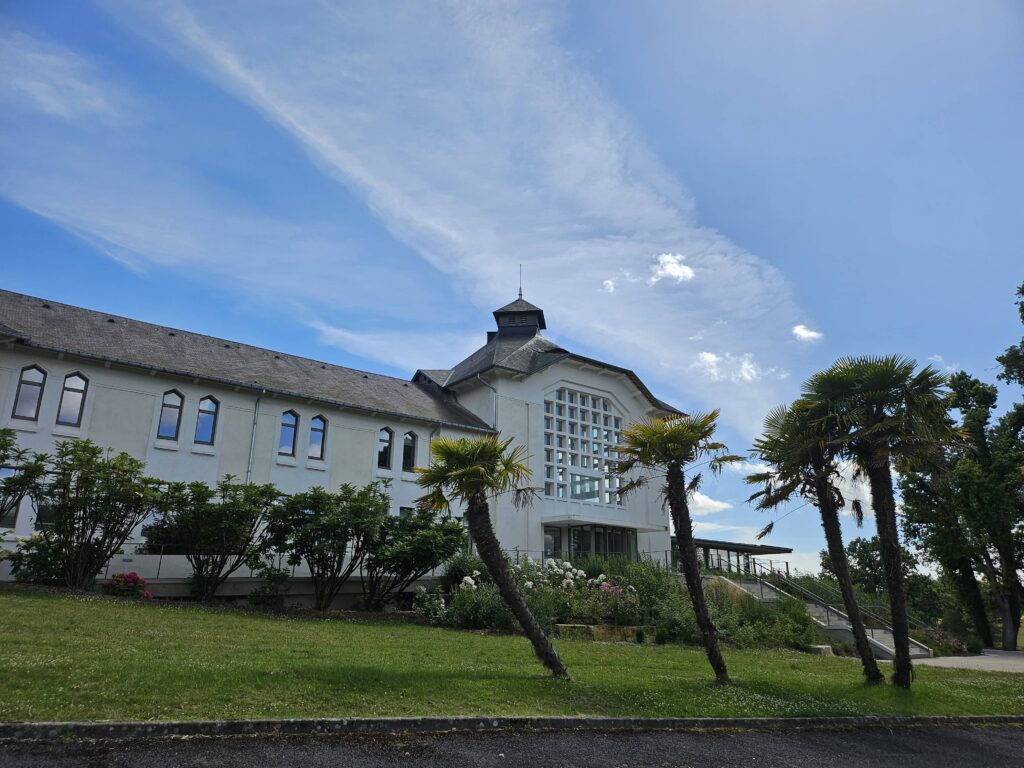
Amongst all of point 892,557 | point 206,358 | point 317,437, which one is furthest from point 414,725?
point 206,358

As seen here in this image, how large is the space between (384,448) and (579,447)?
403 inches

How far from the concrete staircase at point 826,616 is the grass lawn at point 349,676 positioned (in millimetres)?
5874

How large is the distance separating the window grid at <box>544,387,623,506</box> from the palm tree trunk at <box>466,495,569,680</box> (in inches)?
761

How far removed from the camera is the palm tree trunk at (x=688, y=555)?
489 inches

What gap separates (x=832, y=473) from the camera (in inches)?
559

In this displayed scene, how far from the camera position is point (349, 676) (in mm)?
9359

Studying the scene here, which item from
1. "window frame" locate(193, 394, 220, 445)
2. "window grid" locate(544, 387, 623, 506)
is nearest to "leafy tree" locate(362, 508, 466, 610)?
"window frame" locate(193, 394, 220, 445)

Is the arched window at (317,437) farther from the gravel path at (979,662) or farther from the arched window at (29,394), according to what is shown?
the gravel path at (979,662)

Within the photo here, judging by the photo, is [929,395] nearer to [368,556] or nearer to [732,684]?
[732,684]

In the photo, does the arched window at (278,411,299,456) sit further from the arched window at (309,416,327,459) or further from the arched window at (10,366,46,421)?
the arched window at (10,366,46,421)

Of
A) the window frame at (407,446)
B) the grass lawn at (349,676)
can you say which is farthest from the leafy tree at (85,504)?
the window frame at (407,446)

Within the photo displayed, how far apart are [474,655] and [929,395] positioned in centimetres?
Result: 1053

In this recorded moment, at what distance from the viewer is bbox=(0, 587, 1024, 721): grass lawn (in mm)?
7543

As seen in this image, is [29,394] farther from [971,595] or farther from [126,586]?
[971,595]
